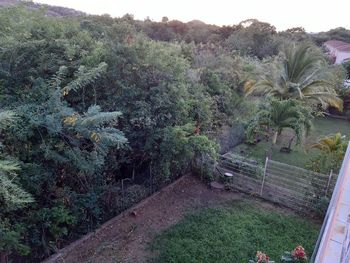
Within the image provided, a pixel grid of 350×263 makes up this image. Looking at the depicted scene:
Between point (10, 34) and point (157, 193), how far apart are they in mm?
5358

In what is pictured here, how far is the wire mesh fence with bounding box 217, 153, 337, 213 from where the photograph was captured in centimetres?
780

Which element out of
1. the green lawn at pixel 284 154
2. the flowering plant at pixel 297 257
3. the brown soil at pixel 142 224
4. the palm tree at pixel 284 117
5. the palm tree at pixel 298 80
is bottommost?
the brown soil at pixel 142 224

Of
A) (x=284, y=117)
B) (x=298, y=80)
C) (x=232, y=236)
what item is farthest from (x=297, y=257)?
(x=298, y=80)

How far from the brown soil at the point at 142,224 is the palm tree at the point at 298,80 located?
5990mm

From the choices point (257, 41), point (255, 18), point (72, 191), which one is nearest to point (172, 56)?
point (72, 191)

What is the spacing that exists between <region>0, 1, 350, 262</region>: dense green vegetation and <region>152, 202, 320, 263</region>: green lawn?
150 centimetres

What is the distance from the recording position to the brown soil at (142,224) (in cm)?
610

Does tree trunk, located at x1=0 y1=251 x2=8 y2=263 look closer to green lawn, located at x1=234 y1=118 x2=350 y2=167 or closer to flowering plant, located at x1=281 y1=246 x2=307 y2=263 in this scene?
flowering plant, located at x1=281 y1=246 x2=307 y2=263

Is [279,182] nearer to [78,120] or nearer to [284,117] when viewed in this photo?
[284,117]

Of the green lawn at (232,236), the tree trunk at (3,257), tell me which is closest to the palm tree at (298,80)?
the green lawn at (232,236)

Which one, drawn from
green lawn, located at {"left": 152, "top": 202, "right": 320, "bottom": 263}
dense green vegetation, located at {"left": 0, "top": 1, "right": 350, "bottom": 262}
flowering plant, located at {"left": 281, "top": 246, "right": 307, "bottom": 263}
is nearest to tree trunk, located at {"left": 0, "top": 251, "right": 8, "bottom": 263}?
dense green vegetation, located at {"left": 0, "top": 1, "right": 350, "bottom": 262}

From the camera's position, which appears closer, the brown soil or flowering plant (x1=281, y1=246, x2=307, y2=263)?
flowering plant (x1=281, y1=246, x2=307, y2=263)

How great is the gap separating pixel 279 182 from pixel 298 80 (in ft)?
20.1

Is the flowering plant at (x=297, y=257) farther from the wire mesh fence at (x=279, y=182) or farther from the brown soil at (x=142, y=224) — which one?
the brown soil at (x=142, y=224)
